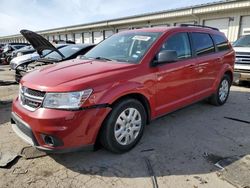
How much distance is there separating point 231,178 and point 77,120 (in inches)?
77.5

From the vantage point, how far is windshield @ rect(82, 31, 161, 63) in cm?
386

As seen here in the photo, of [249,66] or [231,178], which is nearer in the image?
[231,178]

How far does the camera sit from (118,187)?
2.78 metres

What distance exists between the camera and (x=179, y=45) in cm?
439

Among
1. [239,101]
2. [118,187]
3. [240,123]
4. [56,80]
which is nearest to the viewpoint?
[118,187]

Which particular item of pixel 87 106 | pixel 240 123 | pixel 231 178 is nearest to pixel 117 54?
pixel 87 106

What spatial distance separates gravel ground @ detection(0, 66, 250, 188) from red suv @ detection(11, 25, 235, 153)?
327mm

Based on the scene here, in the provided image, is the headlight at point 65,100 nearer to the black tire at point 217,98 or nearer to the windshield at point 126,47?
the windshield at point 126,47

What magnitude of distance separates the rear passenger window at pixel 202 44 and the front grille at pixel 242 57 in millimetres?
3356

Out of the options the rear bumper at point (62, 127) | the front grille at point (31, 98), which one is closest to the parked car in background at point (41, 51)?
the front grille at point (31, 98)

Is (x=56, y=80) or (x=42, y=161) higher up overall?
(x=56, y=80)

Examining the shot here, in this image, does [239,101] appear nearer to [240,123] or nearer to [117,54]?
[240,123]

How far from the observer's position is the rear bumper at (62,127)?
2840mm

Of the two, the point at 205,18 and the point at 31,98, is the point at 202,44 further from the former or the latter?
the point at 205,18
